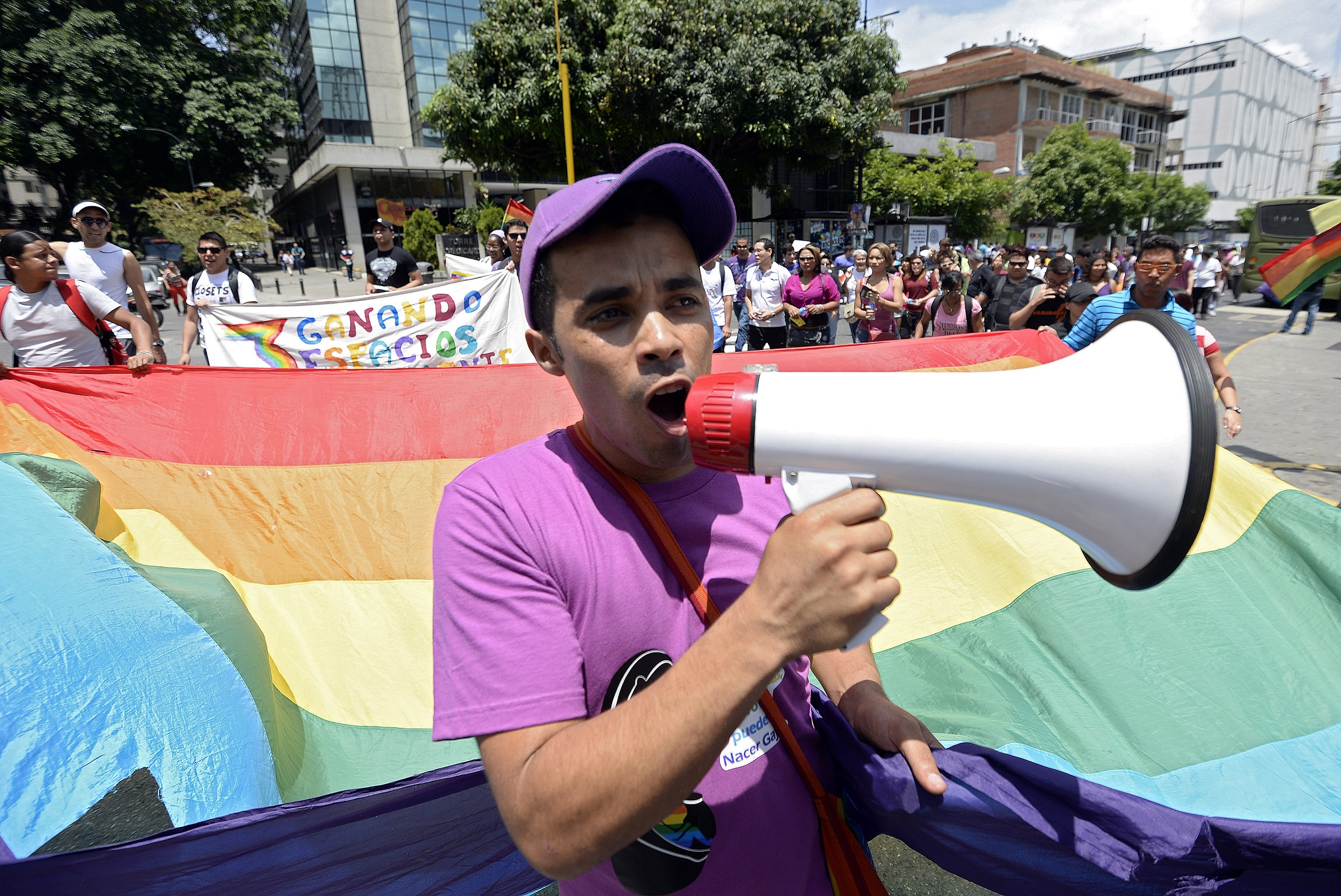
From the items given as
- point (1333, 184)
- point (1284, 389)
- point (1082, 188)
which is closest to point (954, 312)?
point (1284, 389)

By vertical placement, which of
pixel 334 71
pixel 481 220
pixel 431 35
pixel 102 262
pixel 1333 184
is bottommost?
pixel 102 262

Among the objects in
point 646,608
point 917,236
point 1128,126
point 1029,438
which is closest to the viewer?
point 1029,438

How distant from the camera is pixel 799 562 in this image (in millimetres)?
758

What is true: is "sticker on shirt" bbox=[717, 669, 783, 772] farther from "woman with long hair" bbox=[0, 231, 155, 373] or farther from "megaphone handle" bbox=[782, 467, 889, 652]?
"woman with long hair" bbox=[0, 231, 155, 373]

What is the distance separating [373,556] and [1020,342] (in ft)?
11.8

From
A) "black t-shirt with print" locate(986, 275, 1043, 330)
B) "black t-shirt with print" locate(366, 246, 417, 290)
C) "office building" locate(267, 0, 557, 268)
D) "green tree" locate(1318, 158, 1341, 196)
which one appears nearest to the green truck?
"black t-shirt with print" locate(986, 275, 1043, 330)

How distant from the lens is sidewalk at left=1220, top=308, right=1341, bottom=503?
19.6ft

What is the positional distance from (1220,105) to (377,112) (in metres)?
75.4

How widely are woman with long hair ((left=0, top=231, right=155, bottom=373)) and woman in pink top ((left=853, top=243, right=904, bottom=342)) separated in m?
7.32

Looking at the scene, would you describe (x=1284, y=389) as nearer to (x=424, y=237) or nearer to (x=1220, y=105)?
(x=424, y=237)

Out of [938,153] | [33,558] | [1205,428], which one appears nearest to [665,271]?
[1205,428]

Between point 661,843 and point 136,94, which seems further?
point 136,94

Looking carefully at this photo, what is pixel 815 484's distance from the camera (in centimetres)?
89

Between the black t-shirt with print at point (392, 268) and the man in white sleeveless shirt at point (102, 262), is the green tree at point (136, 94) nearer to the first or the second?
the black t-shirt with print at point (392, 268)
